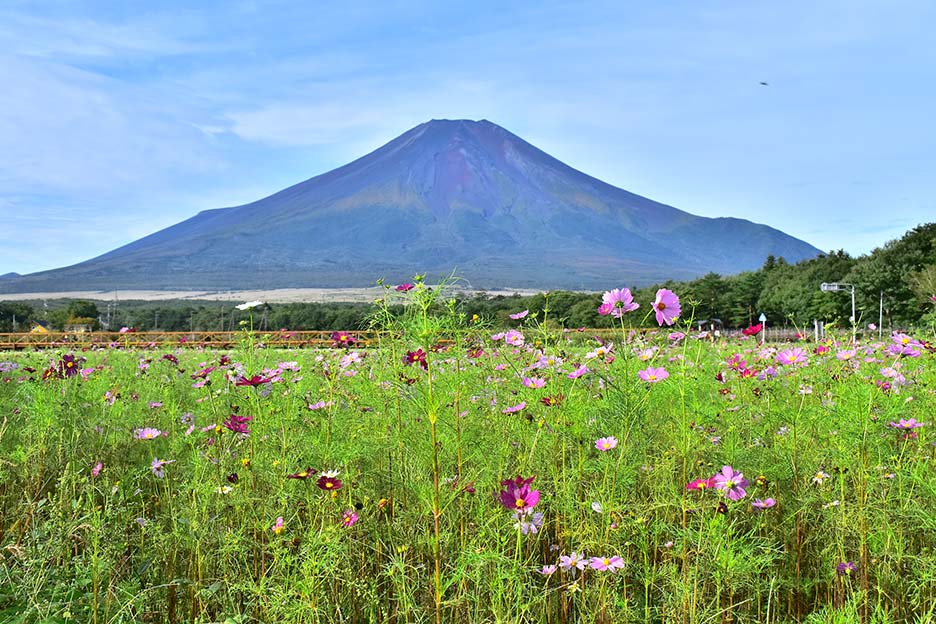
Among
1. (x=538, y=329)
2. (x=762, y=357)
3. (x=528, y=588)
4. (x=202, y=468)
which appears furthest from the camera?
(x=762, y=357)

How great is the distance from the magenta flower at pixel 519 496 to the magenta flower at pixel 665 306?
0.76m

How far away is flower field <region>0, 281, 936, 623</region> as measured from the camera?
2.18 m

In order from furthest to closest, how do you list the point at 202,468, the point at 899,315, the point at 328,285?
the point at 328,285
the point at 899,315
the point at 202,468

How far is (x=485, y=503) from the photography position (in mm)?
2666

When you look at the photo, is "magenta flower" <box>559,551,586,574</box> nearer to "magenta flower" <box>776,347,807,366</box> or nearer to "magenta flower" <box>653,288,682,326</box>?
"magenta flower" <box>653,288,682,326</box>

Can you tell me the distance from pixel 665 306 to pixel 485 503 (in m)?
0.99

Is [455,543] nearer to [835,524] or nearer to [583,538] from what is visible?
[583,538]

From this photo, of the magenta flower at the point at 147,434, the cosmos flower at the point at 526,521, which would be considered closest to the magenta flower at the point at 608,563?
the cosmos flower at the point at 526,521

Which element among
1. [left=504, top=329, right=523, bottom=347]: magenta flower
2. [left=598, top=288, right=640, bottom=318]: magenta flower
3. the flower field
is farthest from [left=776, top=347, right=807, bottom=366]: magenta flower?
[left=598, top=288, right=640, bottom=318]: magenta flower

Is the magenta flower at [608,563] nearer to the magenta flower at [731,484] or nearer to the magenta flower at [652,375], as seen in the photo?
the magenta flower at [731,484]

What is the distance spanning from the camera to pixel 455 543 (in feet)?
8.65

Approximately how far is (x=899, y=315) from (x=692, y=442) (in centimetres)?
5420

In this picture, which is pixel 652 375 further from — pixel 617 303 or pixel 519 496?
pixel 519 496

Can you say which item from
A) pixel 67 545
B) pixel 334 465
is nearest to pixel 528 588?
pixel 334 465
